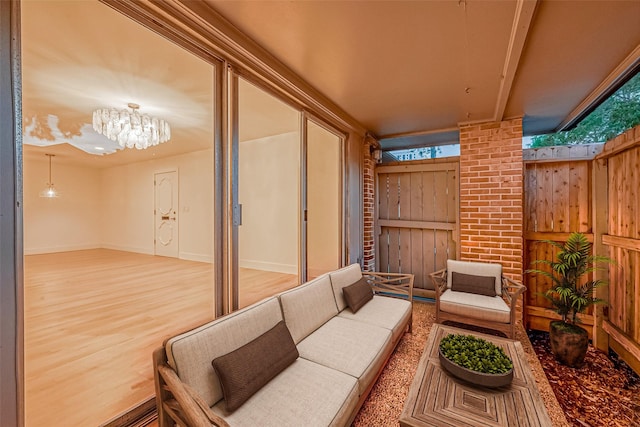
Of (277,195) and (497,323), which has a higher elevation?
(277,195)

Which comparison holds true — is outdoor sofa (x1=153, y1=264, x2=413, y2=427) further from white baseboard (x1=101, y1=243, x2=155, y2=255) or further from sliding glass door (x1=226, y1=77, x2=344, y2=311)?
white baseboard (x1=101, y1=243, x2=155, y2=255)

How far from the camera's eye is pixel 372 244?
4438mm

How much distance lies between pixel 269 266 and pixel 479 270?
3.55 metres

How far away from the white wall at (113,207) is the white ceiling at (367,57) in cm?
24

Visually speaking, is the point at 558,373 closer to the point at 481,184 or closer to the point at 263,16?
the point at 481,184

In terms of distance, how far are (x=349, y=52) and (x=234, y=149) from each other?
4.07 ft

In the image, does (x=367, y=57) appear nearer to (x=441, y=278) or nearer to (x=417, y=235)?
(x=441, y=278)

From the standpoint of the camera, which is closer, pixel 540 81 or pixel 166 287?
pixel 540 81

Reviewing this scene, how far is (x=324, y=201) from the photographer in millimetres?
4109

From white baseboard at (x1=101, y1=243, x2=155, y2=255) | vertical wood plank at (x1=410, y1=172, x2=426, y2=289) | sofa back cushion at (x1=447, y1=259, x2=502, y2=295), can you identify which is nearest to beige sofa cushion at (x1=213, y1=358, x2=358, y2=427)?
sofa back cushion at (x1=447, y1=259, x2=502, y2=295)

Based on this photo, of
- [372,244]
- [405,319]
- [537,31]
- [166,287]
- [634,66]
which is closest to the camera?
[537,31]

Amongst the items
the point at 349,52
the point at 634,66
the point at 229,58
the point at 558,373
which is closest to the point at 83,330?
the point at 229,58

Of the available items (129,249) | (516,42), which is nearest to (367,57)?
(516,42)

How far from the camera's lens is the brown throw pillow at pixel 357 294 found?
2.58m
